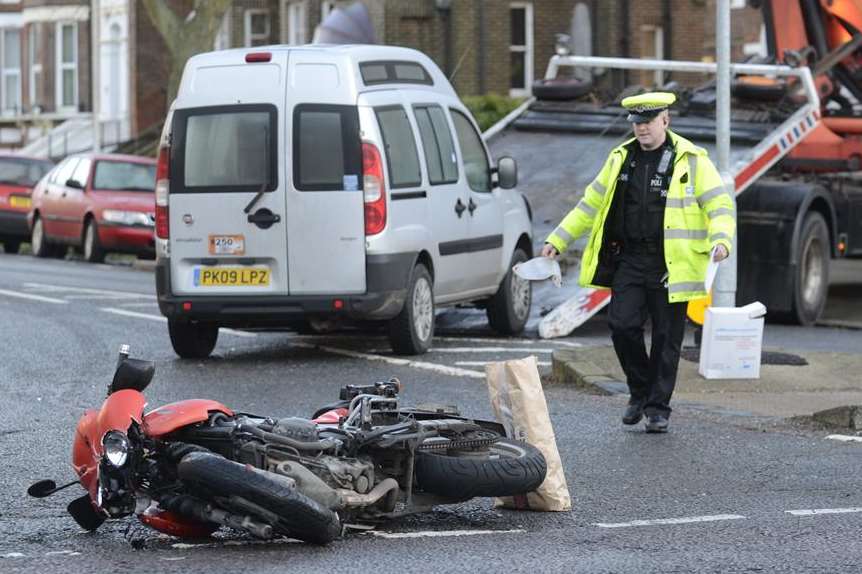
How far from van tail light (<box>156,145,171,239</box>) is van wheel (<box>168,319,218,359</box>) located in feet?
2.11

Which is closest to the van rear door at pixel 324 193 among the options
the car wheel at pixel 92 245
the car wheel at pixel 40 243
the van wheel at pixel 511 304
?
the van wheel at pixel 511 304

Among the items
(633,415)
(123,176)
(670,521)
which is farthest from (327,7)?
(670,521)

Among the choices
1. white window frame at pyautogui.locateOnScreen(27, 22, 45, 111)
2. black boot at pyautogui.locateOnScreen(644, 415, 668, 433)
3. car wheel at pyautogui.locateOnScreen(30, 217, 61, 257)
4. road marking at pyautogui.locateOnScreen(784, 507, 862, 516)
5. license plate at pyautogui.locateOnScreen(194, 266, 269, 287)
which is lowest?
car wheel at pyautogui.locateOnScreen(30, 217, 61, 257)

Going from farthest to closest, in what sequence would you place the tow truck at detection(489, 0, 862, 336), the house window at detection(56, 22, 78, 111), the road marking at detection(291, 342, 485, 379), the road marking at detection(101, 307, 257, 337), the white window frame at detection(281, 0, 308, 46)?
the house window at detection(56, 22, 78, 111) < the white window frame at detection(281, 0, 308, 46) < the tow truck at detection(489, 0, 862, 336) < the road marking at detection(101, 307, 257, 337) < the road marking at detection(291, 342, 485, 379)

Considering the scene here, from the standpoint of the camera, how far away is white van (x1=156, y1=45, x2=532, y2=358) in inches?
527

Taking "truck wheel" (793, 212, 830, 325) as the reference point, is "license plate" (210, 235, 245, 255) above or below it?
above

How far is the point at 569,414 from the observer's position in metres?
11.0

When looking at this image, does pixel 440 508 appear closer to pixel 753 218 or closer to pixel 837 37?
pixel 753 218

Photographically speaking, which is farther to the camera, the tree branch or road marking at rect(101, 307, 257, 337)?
the tree branch

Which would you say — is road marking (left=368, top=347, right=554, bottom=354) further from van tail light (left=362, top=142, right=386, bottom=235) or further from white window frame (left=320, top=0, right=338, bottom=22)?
white window frame (left=320, top=0, right=338, bottom=22)

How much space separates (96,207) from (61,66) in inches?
1082

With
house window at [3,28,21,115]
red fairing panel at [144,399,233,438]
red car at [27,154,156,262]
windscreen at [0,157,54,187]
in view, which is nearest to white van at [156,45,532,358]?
red fairing panel at [144,399,233,438]

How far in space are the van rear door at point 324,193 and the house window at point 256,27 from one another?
3281 cm

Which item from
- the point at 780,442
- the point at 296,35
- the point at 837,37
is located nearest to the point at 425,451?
the point at 780,442
